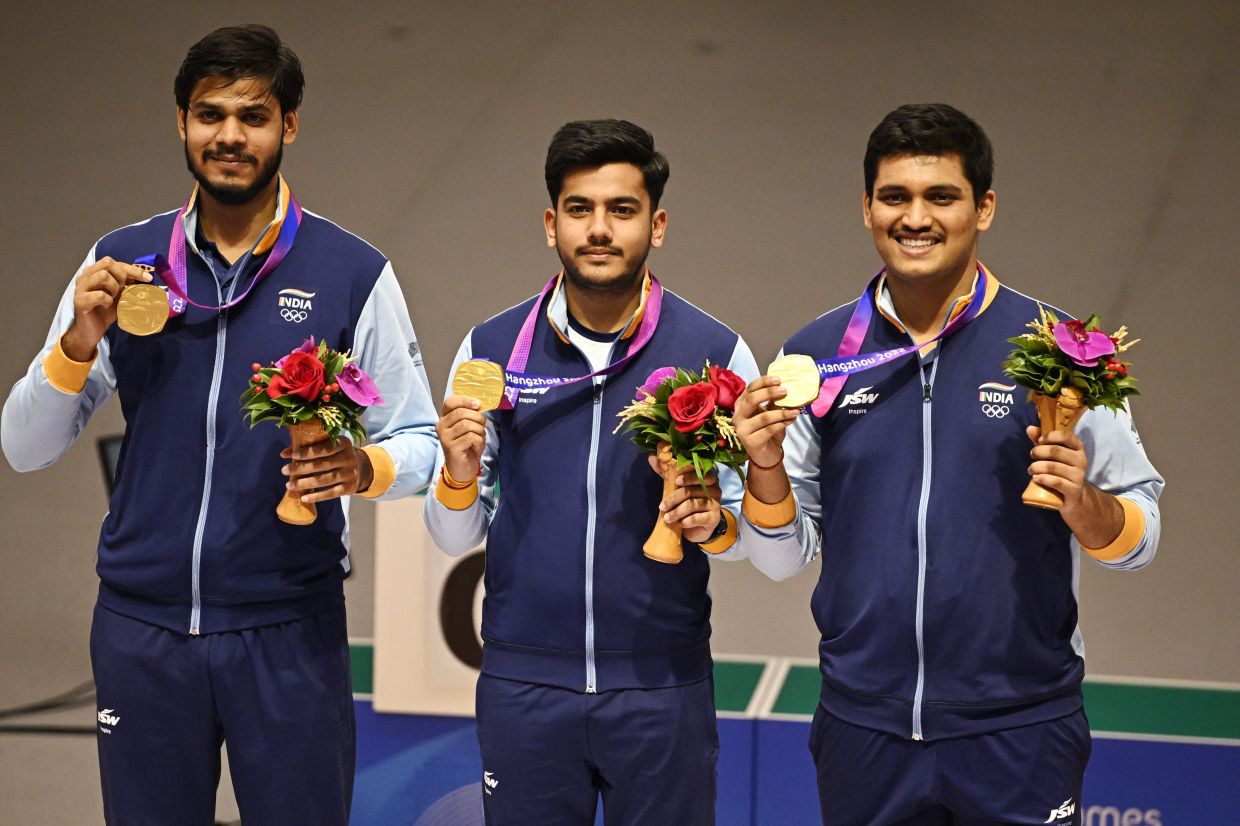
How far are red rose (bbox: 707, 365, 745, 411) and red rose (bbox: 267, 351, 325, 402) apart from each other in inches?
31.4

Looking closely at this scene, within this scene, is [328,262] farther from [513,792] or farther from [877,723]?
Result: [877,723]

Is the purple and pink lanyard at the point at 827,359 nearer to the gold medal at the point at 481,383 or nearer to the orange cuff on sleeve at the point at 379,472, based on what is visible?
the gold medal at the point at 481,383

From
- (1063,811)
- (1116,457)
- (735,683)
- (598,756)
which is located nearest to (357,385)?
(598,756)

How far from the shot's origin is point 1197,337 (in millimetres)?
4824

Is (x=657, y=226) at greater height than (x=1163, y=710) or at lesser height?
greater

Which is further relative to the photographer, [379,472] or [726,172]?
[726,172]

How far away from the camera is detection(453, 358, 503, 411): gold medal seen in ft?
9.52

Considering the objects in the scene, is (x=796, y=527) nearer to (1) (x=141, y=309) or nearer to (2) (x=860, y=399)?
(2) (x=860, y=399)

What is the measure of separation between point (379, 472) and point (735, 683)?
201cm

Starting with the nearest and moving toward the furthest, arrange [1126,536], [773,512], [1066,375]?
[1066,375] → [1126,536] → [773,512]

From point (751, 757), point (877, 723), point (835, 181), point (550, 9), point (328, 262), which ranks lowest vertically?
point (751, 757)

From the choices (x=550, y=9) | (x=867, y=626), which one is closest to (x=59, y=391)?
(x=867, y=626)

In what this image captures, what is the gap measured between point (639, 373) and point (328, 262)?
0.76 meters

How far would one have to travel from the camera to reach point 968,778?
8.87 ft
